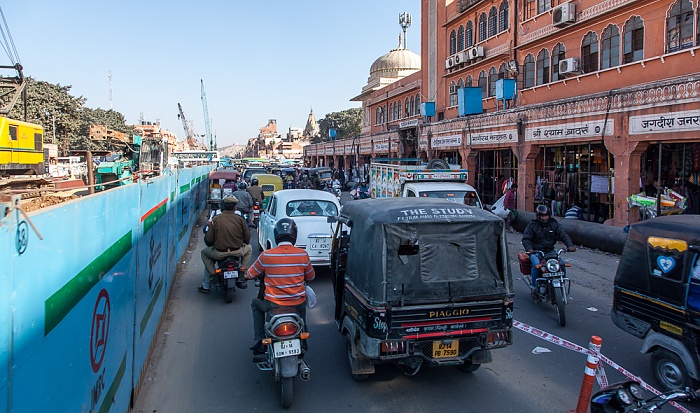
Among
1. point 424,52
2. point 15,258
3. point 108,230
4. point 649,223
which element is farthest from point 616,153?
point 424,52

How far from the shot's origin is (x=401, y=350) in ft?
15.9

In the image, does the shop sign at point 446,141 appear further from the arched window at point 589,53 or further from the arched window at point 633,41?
the arched window at point 633,41

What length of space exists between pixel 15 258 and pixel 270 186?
18.4 m

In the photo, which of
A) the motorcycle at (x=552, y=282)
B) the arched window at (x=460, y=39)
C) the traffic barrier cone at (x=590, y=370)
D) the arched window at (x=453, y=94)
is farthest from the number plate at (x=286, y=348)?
the arched window at (x=460, y=39)

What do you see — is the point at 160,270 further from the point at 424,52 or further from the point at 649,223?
the point at 424,52

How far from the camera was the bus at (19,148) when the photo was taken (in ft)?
37.2

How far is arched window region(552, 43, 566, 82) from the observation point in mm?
21797

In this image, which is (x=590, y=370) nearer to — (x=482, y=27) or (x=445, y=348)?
(x=445, y=348)

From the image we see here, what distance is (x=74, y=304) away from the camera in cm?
301

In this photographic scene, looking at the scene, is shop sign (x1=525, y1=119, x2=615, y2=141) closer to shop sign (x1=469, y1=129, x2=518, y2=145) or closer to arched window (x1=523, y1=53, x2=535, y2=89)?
shop sign (x1=469, y1=129, x2=518, y2=145)

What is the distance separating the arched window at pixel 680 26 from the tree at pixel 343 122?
229 ft

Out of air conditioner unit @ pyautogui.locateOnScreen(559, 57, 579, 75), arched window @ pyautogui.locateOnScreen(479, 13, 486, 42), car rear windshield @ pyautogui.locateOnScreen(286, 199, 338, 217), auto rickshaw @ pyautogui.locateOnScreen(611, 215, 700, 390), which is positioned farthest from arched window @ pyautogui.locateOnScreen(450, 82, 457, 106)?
auto rickshaw @ pyautogui.locateOnScreen(611, 215, 700, 390)

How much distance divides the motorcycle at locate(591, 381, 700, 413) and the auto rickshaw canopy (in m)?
1.63

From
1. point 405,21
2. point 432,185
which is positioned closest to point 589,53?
point 432,185
